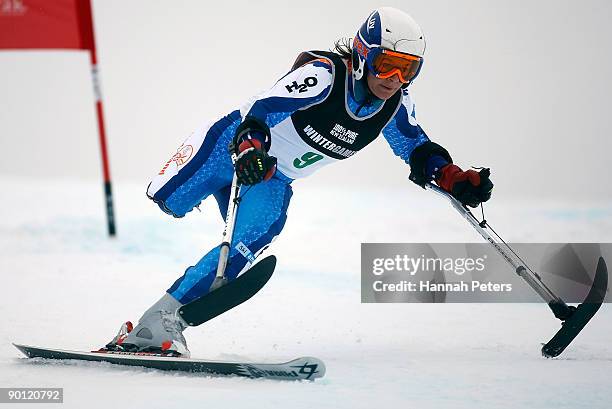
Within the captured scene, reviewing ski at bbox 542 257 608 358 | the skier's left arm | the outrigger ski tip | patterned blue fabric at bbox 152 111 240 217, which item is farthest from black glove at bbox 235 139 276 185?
ski at bbox 542 257 608 358

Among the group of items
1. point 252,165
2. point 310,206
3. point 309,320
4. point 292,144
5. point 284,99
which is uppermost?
point 284,99

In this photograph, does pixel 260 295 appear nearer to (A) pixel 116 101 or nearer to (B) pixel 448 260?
(B) pixel 448 260

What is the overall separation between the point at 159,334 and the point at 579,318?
1776mm

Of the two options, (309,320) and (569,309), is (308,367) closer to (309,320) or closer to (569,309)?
(569,309)

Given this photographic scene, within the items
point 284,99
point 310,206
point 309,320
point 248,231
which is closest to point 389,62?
point 284,99

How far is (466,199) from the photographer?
12.8ft

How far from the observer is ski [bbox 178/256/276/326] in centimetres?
310

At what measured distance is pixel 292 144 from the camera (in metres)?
3.78

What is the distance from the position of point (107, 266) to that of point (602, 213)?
4.93m

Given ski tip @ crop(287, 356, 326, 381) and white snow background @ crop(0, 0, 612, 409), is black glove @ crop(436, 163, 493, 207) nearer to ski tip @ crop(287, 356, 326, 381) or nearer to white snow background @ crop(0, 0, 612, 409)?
white snow background @ crop(0, 0, 612, 409)

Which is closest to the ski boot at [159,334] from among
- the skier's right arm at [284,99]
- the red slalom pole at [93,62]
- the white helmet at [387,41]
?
the skier's right arm at [284,99]

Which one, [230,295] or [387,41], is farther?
[387,41]

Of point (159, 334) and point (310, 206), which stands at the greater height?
point (310, 206)

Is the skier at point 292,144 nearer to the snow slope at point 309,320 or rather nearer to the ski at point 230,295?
the ski at point 230,295
